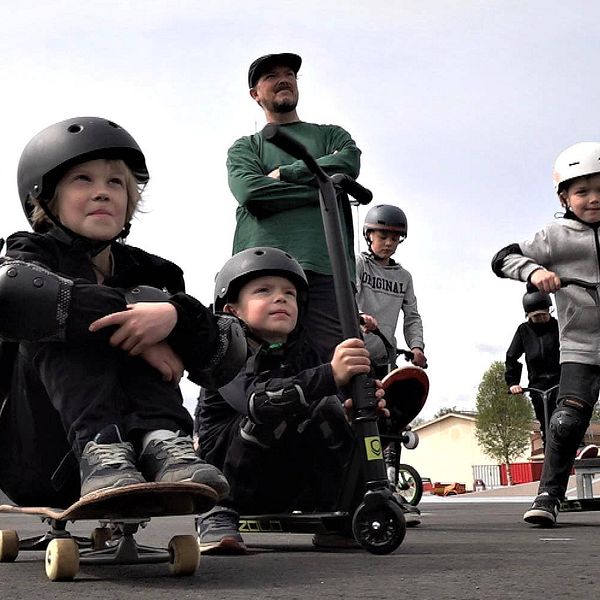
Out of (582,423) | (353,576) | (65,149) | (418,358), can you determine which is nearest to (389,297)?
(418,358)

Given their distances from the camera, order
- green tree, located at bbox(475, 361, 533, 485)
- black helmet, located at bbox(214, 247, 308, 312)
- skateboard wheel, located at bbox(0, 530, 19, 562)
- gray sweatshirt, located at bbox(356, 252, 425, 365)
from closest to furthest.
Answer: skateboard wheel, located at bbox(0, 530, 19, 562) < black helmet, located at bbox(214, 247, 308, 312) < gray sweatshirt, located at bbox(356, 252, 425, 365) < green tree, located at bbox(475, 361, 533, 485)

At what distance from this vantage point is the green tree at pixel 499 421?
6006 cm

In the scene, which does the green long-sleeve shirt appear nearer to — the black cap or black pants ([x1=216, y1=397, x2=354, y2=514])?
the black cap

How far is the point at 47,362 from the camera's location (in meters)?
2.35

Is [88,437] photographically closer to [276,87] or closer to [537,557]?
[537,557]

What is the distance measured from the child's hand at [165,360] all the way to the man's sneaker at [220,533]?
2.94 feet

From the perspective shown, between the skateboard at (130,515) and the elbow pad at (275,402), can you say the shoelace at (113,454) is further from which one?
the elbow pad at (275,402)

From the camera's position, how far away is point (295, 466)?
3.60 m

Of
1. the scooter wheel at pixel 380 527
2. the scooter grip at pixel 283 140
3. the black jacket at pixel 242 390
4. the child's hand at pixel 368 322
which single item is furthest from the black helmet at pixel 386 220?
the scooter wheel at pixel 380 527

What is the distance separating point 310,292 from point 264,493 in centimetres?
99

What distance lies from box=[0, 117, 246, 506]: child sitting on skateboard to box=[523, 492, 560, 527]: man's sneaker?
8.06 feet

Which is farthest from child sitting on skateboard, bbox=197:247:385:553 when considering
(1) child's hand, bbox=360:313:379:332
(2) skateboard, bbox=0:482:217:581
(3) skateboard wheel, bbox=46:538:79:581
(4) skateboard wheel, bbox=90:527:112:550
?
(1) child's hand, bbox=360:313:379:332

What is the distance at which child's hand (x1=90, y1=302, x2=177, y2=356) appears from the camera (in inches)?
90.8

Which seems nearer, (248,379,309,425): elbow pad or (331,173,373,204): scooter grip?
(248,379,309,425): elbow pad
